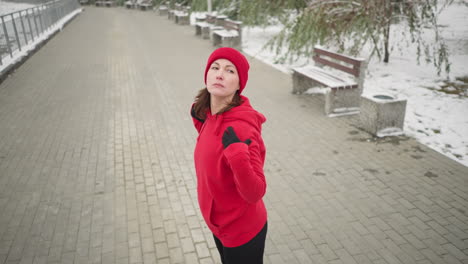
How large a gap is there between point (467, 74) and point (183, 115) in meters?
6.73

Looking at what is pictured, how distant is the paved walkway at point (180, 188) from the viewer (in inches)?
135

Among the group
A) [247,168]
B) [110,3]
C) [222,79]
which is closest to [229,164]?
[247,168]

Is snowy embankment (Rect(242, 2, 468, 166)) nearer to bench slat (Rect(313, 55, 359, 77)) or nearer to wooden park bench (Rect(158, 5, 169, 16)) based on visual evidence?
bench slat (Rect(313, 55, 359, 77))

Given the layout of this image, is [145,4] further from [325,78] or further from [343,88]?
[343,88]

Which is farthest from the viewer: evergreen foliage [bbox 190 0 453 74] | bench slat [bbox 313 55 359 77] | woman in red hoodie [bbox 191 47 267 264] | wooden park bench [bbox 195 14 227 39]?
wooden park bench [bbox 195 14 227 39]

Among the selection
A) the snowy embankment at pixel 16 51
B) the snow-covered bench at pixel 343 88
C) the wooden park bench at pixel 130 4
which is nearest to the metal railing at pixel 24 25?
the snowy embankment at pixel 16 51

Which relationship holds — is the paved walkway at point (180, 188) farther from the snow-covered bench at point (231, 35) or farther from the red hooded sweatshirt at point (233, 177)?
the snow-covered bench at point (231, 35)

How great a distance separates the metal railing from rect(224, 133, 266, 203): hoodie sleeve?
1078cm

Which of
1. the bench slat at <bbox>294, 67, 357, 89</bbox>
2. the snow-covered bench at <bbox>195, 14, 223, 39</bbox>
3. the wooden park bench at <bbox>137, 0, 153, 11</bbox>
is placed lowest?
the bench slat at <bbox>294, 67, 357, 89</bbox>

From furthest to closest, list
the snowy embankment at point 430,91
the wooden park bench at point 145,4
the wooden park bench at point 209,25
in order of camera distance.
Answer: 1. the wooden park bench at point 145,4
2. the wooden park bench at point 209,25
3. the snowy embankment at point 430,91

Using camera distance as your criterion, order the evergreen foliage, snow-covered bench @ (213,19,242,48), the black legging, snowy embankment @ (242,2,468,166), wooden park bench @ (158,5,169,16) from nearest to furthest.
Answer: the black legging
snowy embankment @ (242,2,468,166)
the evergreen foliage
snow-covered bench @ (213,19,242,48)
wooden park bench @ (158,5,169,16)

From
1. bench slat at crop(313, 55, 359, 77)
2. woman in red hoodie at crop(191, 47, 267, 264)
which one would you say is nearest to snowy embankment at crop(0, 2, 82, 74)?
bench slat at crop(313, 55, 359, 77)

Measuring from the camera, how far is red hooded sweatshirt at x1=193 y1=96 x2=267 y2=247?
1.71 m

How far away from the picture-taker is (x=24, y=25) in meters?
13.1
